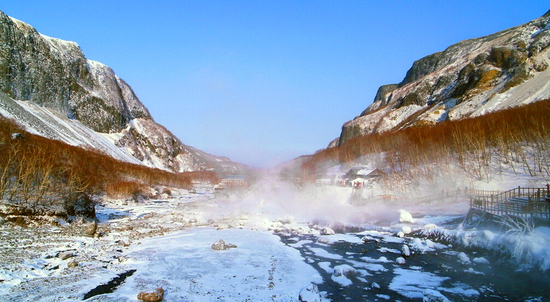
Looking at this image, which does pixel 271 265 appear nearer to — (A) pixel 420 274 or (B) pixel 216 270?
(B) pixel 216 270

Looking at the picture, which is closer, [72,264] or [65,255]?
[72,264]

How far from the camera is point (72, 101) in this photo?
97.0 metres

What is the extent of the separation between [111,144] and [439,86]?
8396cm

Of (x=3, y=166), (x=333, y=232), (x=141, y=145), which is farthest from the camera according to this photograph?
(x=141, y=145)

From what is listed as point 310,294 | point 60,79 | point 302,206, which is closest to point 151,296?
point 310,294

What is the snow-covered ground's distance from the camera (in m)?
9.35

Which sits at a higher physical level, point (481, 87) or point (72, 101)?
point (72, 101)

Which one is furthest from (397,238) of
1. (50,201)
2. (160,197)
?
(160,197)

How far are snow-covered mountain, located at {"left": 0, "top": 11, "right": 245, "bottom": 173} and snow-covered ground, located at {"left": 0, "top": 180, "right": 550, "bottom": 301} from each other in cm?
5882

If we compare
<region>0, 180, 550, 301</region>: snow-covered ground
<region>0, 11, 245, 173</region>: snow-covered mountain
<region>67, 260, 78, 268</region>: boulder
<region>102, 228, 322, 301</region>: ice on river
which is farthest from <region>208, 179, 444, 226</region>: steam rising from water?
<region>0, 11, 245, 173</region>: snow-covered mountain

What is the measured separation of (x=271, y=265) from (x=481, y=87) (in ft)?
225

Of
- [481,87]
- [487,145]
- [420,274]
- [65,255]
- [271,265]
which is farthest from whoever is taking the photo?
[481,87]

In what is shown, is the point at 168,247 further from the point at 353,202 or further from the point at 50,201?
the point at 353,202

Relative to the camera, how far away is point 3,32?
79.7 metres
